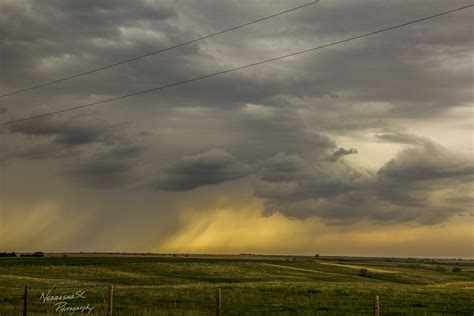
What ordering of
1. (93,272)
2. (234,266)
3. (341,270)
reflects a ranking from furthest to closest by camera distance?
(341,270) < (234,266) < (93,272)

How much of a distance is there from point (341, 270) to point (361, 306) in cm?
8355

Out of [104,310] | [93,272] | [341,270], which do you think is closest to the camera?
[104,310]

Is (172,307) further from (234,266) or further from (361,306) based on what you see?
(234,266)

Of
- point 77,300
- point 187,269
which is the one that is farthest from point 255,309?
point 187,269

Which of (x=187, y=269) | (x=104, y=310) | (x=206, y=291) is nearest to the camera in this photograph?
(x=104, y=310)

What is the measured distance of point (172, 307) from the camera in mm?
43938

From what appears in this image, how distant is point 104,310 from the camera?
41.3 m

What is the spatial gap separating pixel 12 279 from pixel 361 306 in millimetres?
45614

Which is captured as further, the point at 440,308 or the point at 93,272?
the point at 93,272

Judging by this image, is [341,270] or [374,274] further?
[341,270]

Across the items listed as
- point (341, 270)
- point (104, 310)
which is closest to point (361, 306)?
point (104, 310)

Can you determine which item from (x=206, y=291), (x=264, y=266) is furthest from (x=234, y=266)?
(x=206, y=291)

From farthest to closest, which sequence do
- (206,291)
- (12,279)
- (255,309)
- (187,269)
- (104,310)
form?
(187,269), (12,279), (206,291), (255,309), (104,310)

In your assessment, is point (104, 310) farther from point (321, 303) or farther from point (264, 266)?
point (264, 266)
